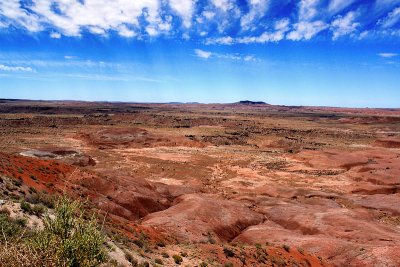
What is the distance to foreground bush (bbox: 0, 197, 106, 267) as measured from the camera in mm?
7531

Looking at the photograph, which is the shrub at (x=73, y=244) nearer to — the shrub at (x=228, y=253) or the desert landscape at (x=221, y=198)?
the desert landscape at (x=221, y=198)

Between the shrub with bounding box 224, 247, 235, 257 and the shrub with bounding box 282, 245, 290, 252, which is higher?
the shrub with bounding box 224, 247, 235, 257

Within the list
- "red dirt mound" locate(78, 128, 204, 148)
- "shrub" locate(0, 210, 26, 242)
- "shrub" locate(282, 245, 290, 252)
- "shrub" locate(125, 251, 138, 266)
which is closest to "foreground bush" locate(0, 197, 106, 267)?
"shrub" locate(0, 210, 26, 242)

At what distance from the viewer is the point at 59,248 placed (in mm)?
8211

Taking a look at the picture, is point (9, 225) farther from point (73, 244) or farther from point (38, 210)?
point (73, 244)

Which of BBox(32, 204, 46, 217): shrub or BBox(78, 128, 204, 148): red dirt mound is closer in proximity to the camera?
BBox(32, 204, 46, 217): shrub

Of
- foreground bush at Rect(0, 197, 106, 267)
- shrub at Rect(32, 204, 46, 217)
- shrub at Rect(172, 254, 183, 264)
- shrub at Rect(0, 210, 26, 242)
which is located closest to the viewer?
foreground bush at Rect(0, 197, 106, 267)

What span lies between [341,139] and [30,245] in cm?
10235

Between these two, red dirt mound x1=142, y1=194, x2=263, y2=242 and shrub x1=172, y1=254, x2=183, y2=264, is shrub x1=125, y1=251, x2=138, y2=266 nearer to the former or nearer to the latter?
shrub x1=172, y1=254, x2=183, y2=264

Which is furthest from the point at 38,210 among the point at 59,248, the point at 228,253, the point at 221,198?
the point at 221,198

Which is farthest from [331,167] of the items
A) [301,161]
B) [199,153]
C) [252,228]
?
[252,228]

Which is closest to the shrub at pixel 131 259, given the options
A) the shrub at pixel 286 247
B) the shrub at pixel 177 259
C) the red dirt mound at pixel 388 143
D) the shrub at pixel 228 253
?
the shrub at pixel 177 259

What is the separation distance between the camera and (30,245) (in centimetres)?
860

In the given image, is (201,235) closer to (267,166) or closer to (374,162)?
(267,166)
